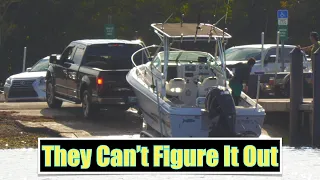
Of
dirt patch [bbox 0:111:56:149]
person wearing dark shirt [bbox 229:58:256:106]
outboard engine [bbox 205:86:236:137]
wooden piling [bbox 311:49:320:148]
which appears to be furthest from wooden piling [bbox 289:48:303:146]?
dirt patch [bbox 0:111:56:149]

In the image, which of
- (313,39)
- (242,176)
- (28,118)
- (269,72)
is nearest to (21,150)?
(28,118)

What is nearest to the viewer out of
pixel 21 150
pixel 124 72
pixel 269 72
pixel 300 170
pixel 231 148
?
pixel 231 148

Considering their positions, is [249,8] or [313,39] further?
[249,8]

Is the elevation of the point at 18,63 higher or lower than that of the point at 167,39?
lower

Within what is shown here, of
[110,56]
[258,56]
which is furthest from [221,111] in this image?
[258,56]

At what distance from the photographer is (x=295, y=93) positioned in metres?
21.6

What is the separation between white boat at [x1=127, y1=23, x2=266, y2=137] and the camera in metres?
17.9

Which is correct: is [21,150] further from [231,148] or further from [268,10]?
[268,10]

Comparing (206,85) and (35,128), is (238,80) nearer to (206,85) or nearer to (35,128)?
(206,85)

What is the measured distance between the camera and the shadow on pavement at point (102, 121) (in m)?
21.5

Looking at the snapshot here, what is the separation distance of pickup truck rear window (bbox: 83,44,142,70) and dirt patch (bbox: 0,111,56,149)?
180cm

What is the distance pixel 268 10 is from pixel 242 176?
110ft

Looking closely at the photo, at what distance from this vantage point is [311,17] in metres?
48.8

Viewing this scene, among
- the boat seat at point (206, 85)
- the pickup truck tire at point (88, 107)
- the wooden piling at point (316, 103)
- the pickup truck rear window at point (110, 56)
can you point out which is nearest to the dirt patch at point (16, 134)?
the pickup truck tire at point (88, 107)
